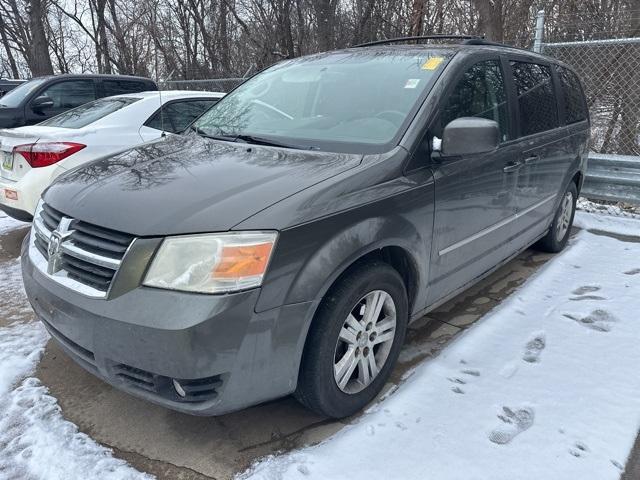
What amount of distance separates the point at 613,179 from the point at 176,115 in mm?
4977

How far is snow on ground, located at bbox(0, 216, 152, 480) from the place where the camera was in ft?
6.95

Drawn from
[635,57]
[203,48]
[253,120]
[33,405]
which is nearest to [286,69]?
[253,120]

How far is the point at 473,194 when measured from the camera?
3082 mm

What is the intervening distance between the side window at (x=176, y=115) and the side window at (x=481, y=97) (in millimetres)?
3122

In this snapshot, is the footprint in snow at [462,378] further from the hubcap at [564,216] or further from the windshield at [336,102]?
the hubcap at [564,216]

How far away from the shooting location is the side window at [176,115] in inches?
212

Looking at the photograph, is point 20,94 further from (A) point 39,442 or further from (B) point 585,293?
(B) point 585,293

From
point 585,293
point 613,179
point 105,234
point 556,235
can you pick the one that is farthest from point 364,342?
point 613,179

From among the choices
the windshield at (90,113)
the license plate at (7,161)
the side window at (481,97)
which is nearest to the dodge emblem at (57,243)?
the side window at (481,97)

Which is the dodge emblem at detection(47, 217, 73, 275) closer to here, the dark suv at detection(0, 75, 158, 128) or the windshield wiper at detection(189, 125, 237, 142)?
the windshield wiper at detection(189, 125, 237, 142)

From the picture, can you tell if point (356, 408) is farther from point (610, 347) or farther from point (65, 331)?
point (610, 347)

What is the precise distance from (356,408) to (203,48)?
18682 mm

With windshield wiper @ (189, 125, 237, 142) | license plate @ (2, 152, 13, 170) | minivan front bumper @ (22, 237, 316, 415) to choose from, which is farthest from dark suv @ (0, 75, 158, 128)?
minivan front bumper @ (22, 237, 316, 415)

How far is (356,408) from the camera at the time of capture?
2482 mm
